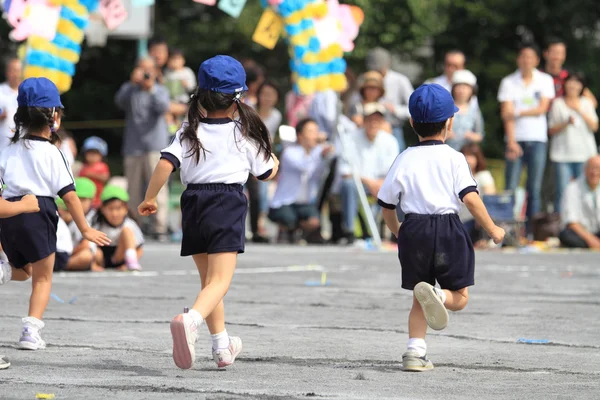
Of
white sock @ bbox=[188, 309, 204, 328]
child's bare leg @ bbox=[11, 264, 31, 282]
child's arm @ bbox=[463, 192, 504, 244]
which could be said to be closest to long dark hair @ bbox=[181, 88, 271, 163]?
white sock @ bbox=[188, 309, 204, 328]

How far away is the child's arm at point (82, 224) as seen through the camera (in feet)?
22.1

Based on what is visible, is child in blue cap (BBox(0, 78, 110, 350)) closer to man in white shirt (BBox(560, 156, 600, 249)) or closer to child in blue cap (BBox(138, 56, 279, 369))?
child in blue cap (BBox(138, 56, 279, 369))

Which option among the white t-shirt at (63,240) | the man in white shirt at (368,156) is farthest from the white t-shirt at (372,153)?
the white t-shirt at (63,240)

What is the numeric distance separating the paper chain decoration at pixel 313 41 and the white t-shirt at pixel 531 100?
203cm

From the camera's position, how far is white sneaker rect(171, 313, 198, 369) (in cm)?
572

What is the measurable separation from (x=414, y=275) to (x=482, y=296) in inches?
129

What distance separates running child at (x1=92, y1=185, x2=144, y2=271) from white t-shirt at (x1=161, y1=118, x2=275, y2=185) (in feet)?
16.6

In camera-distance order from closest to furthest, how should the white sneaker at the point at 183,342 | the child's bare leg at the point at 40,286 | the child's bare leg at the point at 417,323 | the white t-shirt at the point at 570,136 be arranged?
the white sneaker at the point at 183,342, the child's bare leg at the point at 417,323, the child's bare leg at the point at 40,286, the white t-shirt at the point at 570,136

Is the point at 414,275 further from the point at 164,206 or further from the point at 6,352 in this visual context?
the point at 164,206

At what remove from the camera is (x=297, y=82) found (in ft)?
48.1

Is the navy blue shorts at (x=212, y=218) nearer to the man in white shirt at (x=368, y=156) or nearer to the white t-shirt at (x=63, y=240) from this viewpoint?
the white t-shirt at (x=63, y=240)

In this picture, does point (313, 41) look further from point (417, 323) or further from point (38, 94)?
point (417, 323)

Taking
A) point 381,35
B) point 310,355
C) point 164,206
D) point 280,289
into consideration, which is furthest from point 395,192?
point 381,35

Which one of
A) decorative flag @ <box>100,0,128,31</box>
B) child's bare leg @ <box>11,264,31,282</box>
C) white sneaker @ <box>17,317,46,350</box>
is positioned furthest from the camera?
decorative flag @ <box>100,0,128,31</box>
